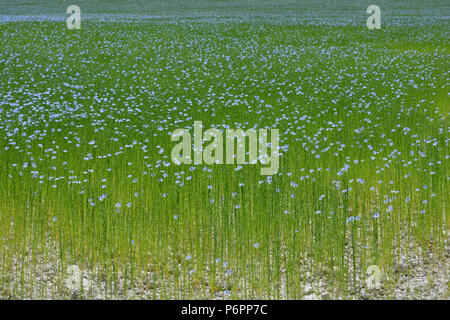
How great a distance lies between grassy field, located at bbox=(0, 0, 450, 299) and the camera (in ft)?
21.2

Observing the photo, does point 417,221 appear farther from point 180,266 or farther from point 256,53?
point 256,53

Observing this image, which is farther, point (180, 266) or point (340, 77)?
point (340, 77)

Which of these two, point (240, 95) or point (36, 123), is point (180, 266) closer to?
point (36, 123)

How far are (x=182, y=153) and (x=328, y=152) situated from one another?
298cm

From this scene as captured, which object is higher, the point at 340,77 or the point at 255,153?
the point at 340,77

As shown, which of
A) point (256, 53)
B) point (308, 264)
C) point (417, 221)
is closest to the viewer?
point (308, 264)

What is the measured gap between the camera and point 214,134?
1162 centimetres

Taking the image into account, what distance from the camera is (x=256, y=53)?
23.3 m

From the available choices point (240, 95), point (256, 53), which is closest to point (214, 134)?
point (240, 95)

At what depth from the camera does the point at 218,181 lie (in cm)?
874

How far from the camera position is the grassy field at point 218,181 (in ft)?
21.2
